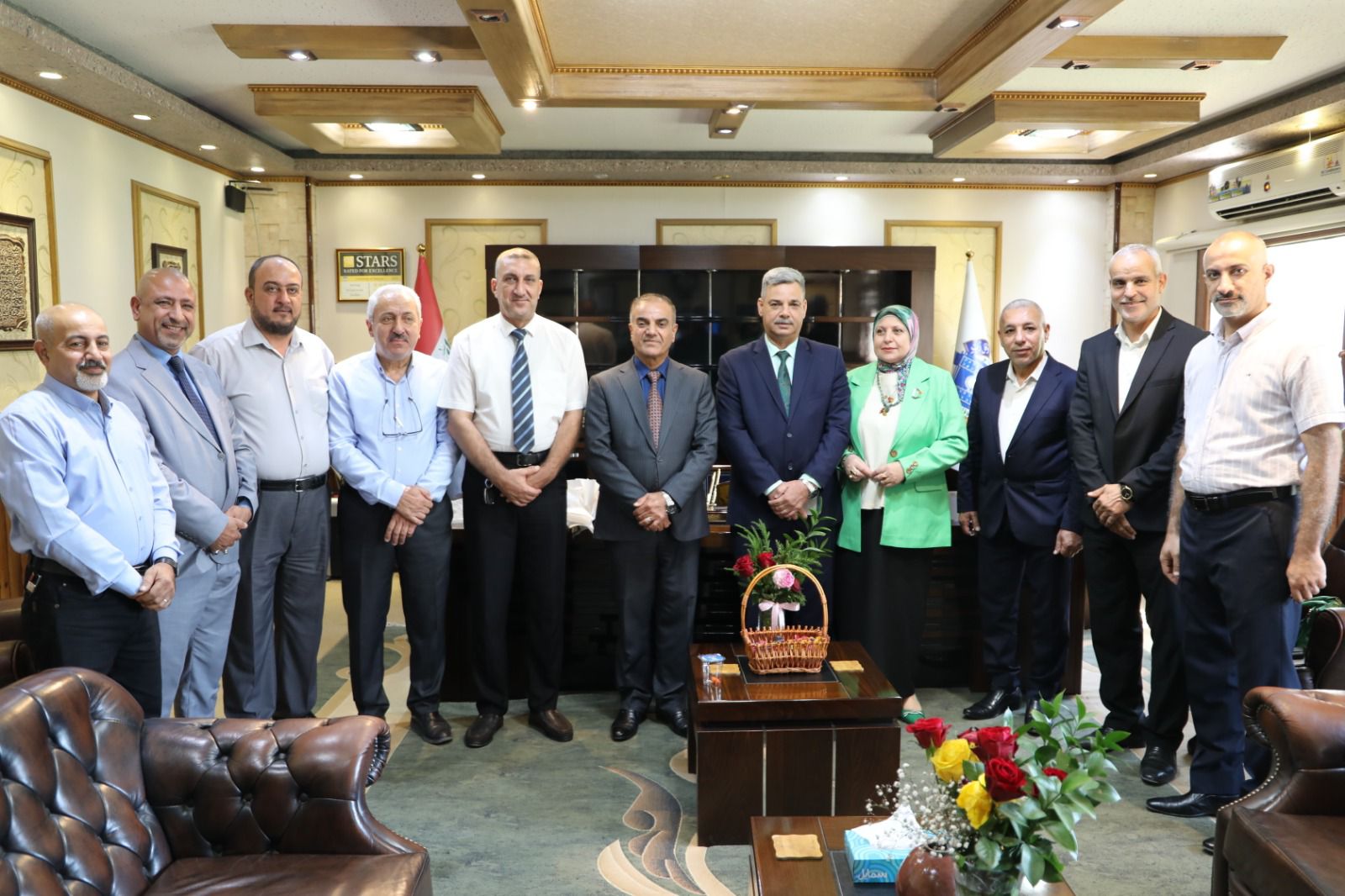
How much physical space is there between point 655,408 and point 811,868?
2.06 meters

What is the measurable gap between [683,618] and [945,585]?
125 cm

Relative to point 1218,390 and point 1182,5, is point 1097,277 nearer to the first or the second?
point 1182,5

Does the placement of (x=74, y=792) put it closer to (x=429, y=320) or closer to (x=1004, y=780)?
(x=1004, y=780)

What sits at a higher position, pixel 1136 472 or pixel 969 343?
pixel 969 343

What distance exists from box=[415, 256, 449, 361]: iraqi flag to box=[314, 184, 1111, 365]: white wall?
1.42 feet

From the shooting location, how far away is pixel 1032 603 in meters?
3.91

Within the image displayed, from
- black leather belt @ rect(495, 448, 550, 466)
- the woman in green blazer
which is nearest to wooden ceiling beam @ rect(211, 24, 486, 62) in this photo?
black leather belt @ rect(495, 448, 550, 466)

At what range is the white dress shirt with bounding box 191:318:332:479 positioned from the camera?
338 cm

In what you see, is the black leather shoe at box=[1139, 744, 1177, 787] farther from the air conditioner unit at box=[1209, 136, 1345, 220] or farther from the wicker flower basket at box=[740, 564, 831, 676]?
the air conditioner unit at box=[1209, 136, 1345, 220]

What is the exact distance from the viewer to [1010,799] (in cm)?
161

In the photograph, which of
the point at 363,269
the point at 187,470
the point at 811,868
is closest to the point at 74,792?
the point at 187,470

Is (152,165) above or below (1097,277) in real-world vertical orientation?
above

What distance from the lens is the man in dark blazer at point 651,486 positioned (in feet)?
12.2

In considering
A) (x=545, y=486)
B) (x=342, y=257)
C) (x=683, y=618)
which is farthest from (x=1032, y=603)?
(x=342, y=257)
